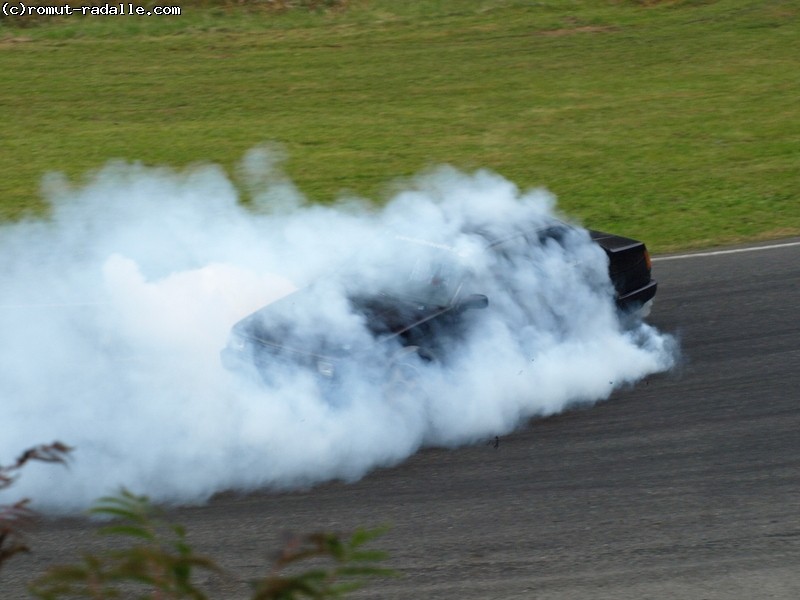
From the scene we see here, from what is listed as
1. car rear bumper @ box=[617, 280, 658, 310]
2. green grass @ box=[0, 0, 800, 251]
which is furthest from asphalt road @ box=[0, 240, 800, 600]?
green grass @ box=[0, 0, 800, 251]

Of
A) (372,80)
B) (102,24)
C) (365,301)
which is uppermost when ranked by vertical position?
(102,24)

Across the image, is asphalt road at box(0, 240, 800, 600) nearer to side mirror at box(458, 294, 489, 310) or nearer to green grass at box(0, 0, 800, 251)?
side mirror at box(458, 294, 489, 310)

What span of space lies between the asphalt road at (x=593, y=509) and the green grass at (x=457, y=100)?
4.40 metres

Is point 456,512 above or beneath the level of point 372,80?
beneath

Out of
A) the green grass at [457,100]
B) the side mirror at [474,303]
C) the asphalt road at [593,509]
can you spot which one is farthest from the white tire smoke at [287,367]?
the green grass at [457,100]

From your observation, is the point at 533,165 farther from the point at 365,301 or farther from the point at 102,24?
the point at 102,24

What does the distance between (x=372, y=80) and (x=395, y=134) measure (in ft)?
9.74

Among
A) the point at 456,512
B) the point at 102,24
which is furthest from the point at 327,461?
the point at 102,24

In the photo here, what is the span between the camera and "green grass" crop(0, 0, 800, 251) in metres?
13.7

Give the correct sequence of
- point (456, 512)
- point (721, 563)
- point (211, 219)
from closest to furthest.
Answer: point (721, 563), point (456, 512), point (211, 219)

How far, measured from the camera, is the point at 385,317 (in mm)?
7445

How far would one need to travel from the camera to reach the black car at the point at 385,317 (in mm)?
7289

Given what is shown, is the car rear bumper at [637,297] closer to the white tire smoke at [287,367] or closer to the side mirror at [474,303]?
the white tire smoke at [287,367]

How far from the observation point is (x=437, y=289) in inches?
303
